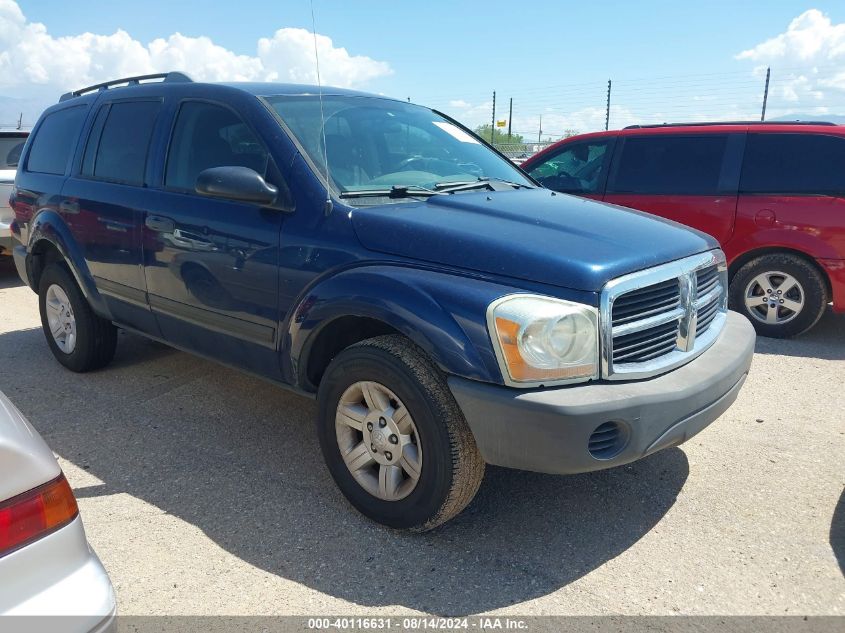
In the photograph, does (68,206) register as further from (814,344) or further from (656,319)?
(814,344)

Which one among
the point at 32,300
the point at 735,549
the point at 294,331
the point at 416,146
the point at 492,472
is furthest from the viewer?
the point at 32,300

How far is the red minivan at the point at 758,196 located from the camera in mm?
5805

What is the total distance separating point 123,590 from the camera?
2.64 metres

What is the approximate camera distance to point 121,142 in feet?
14.2

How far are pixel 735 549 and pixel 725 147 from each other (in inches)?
175

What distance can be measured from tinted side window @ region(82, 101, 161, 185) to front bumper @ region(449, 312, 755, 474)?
2.62m

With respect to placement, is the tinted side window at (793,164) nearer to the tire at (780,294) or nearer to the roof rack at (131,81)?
the tire at (780,294)

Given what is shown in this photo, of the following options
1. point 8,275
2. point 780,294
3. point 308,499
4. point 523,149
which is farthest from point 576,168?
point 523,149

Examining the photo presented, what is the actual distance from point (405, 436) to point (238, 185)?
1350 millimetres

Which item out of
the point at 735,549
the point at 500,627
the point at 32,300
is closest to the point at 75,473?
the point at 500,627

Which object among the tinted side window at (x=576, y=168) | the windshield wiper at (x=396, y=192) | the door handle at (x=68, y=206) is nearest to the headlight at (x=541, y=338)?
the windshield wiper at (x=396, y=192)

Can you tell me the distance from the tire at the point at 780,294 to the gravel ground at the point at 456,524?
165cm

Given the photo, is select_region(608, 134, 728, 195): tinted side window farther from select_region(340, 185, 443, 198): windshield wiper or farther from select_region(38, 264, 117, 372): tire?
select_region(38, 264, 117, 372): tire

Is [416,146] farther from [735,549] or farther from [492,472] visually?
[735,549]
